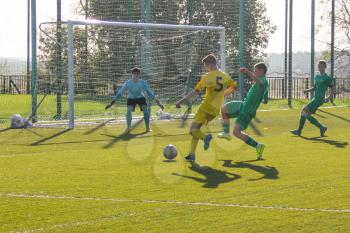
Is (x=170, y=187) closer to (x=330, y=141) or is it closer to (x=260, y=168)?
(x=260, y=168)

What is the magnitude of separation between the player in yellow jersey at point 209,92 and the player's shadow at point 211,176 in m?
0.52

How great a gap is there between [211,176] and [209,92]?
Answer: 2.08 metres

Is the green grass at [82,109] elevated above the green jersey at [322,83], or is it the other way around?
the green jersey at [322,83]

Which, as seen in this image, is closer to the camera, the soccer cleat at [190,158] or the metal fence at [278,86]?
the soccer cleat at [190,158]

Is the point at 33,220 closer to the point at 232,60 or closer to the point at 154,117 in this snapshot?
the point at 154,117

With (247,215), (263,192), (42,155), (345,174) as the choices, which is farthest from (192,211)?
(42,155)

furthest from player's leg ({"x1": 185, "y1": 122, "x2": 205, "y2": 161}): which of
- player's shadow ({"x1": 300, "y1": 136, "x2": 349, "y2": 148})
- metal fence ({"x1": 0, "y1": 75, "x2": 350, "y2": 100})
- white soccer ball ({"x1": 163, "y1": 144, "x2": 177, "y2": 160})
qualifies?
metal fence ({"x1": 0, "y1": 75, "x2": 350, "y2": 100})

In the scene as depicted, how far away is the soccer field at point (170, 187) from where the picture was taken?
826 centimetres

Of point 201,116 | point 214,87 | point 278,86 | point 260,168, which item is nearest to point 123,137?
point 201,116

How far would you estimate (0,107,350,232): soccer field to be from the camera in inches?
325

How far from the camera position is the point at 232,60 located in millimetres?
33406

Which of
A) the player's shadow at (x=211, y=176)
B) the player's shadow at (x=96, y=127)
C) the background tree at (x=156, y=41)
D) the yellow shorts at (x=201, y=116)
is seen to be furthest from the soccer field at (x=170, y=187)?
the background tree at (x=156, y=41)

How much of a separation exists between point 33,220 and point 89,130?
44.1ft

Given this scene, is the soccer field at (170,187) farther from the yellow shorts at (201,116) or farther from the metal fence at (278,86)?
the metal fence at (278,86)
